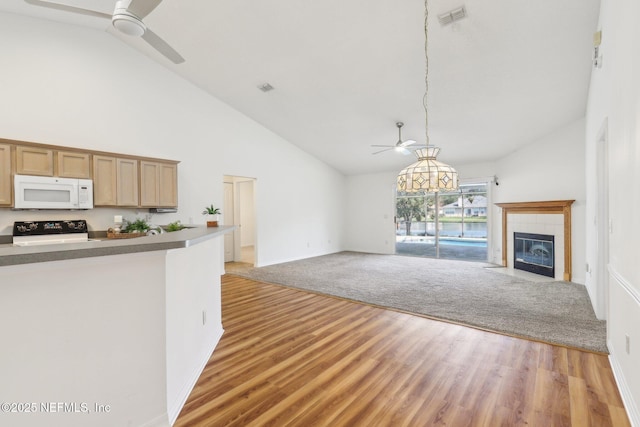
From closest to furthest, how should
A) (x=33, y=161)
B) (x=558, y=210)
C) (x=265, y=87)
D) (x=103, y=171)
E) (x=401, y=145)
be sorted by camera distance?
1. (x=33, y=161)
2. (x=103, y=171)
3. (x=401, y=145)
4. (x=265, y=87)
5. (x=558, y=210)

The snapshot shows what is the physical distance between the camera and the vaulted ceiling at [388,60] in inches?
127

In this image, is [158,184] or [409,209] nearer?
[158,184]

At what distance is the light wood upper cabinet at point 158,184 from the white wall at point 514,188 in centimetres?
571

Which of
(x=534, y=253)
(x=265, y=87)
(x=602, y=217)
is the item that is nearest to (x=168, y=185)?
(x=265, y=87)

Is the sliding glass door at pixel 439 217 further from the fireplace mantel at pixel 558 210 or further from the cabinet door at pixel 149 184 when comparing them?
the cabinet door at pixel 149 184

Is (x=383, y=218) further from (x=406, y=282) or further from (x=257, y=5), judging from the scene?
(x=257, y=5)

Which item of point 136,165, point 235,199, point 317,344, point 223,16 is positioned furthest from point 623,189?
point 235,199

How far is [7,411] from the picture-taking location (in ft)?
3.92

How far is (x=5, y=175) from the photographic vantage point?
3.42m

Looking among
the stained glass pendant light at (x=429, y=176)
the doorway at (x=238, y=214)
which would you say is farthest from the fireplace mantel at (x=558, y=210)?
the doorway at (x=238, y=214)

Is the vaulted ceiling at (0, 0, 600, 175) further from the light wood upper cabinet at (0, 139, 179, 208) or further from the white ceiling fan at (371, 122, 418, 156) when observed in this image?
the light wood upper cabinet at (0, 139, 179, 208)

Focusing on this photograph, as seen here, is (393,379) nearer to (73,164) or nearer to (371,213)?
(73,164)

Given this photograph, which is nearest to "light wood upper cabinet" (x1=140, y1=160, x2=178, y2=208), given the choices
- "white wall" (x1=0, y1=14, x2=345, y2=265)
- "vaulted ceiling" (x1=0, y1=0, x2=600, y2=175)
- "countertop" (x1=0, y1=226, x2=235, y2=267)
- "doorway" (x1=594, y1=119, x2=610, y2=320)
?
"white wall" (x1=0, y1=14, x2=345, y2=265)

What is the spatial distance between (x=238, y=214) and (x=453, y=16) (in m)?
6.33
